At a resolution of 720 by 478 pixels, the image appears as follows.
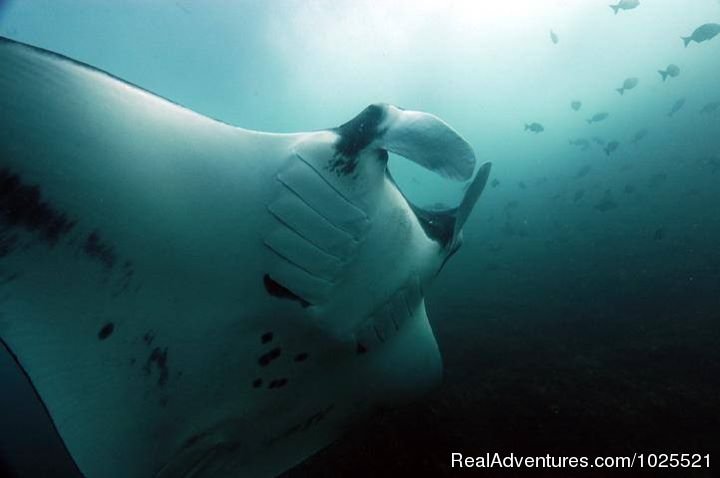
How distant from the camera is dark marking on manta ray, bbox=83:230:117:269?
1057 mm

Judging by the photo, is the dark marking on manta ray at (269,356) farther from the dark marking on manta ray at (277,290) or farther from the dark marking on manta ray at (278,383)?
the dark marking on manta ray at (277,290)

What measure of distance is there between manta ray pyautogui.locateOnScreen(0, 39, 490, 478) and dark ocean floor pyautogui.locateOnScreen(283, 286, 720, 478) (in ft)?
2.77

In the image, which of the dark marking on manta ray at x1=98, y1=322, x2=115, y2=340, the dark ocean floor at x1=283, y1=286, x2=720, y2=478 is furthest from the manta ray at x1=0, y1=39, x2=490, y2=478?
the dark ocean floor at x1=283, y1=286, x2=720, y2=478

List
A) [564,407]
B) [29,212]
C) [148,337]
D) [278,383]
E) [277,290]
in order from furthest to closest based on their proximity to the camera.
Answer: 1. [564,407]
2. [278,383]
3. [277,290]
4. [148,337]
5. [29,212]

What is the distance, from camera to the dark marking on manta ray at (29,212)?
2.95 feet

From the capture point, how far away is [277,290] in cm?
134

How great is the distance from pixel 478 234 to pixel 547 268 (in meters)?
8.70

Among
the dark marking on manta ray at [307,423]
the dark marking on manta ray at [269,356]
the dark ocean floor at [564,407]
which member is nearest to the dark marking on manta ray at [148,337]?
the dark marking on manta ray at [269,356]

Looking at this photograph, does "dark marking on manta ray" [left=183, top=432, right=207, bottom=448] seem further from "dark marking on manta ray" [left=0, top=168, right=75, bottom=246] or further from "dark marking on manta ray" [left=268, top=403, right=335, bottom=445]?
"dark marking on manta ray" [left=0, top=168, right=75, bottom=246]

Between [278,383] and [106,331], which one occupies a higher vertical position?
[106,331]

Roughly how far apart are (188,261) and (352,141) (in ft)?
2.10

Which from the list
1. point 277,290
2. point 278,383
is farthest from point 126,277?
point 278,383

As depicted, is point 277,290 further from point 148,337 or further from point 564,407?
point 564,407

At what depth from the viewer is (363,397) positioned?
180 centimetres
